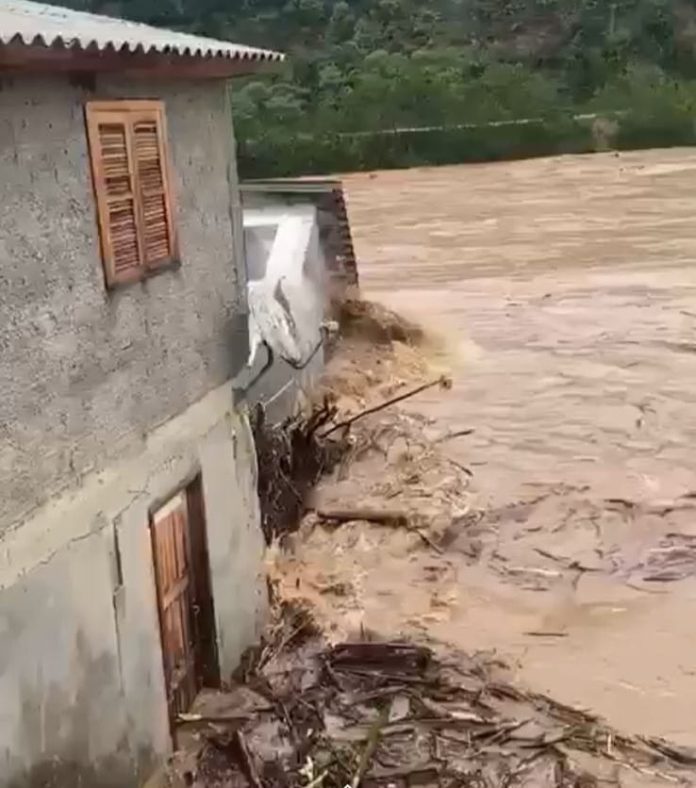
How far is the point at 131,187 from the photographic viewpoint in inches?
280

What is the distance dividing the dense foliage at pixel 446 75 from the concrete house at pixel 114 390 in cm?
3631

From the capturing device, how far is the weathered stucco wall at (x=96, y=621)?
595cm

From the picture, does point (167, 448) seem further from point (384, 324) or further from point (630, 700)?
point (384, 324)

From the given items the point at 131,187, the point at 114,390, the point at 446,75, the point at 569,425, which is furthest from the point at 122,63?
the point at 446,75

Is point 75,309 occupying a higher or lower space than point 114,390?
higher

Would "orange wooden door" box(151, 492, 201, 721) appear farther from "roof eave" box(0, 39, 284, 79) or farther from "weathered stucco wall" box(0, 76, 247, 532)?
"roof eave" box(0, 39, 284, 79)

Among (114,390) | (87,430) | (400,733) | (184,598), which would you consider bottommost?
(400,733)

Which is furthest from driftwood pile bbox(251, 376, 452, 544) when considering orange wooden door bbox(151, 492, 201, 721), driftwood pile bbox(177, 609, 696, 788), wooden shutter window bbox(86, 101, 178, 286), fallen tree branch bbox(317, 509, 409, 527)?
wooden shutter window bbox(86, 101, 178, 286)

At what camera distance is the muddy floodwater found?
33.8 feet

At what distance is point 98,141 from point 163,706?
323 centimetres

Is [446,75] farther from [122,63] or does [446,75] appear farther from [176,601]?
[122,63]

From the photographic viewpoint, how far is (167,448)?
7605 mm

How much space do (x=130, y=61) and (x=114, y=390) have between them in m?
1.70

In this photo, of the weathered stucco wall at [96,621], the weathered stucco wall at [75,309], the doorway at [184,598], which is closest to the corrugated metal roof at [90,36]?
the weathered stucco wall at [75,309]
